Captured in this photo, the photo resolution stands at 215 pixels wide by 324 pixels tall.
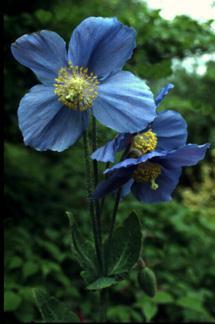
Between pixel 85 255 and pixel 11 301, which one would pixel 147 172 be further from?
pixel 11 301

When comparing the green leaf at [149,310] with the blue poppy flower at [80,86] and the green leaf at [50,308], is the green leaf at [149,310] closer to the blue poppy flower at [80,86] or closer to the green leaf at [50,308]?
the green leaf at [50,308]

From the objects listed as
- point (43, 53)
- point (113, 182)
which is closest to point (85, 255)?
point (113, 182)

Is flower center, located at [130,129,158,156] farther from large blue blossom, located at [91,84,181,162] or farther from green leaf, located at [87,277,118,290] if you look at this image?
green leaf, located at [87,277,118,290]

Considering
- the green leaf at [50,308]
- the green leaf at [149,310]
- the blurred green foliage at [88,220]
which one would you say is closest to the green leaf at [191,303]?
the blurred green foliage at [88,220]

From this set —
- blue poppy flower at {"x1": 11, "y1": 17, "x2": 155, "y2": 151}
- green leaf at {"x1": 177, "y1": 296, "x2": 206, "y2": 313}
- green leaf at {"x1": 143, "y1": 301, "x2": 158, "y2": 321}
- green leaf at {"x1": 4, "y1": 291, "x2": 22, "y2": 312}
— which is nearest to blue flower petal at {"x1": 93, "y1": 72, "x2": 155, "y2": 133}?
blue poppy flower at {"x1": 11, "y1": 17, "x2": 155, "y2": 151}

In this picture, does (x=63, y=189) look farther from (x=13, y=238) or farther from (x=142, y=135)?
(x=142, y=135)

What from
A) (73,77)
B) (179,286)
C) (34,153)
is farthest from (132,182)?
(34,153)
